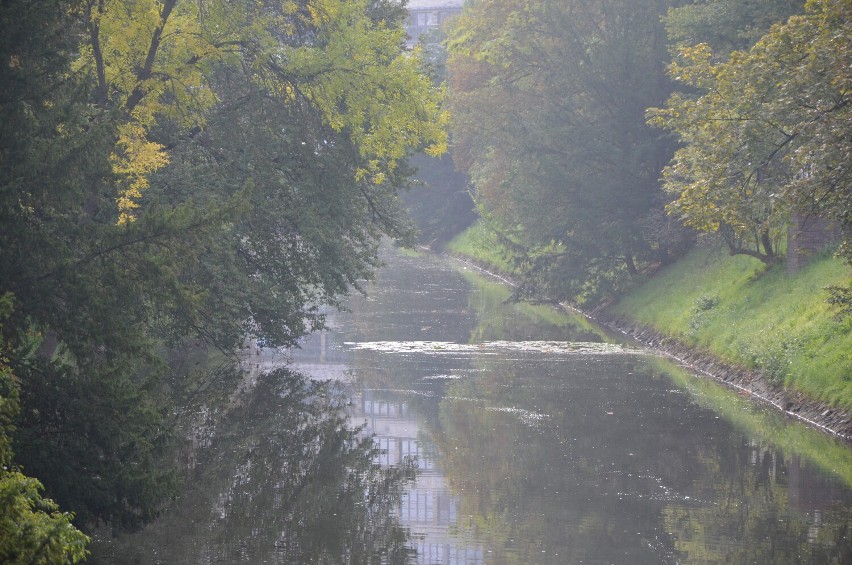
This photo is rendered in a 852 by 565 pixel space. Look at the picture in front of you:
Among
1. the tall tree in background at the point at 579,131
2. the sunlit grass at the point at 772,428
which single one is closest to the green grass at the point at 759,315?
the sunlit grass at the point at 772,428

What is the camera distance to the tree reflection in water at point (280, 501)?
12.0 meters

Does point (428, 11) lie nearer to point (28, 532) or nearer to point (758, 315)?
point (758, 315)

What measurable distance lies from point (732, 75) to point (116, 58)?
446 inches

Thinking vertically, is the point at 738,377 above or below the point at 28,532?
below

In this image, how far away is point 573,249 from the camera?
124ft

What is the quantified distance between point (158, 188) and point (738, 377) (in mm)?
12477

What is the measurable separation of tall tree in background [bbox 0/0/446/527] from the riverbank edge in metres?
7.60

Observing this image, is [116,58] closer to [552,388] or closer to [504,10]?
[552,388]

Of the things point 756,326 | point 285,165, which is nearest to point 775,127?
point 756,326

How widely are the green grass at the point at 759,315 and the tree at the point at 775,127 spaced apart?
2.21 meters

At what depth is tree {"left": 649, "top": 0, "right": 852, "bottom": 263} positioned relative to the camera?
57.6ft

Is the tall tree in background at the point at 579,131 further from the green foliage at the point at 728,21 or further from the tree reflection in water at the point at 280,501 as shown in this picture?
the tree reflection in water at the point at 280,501

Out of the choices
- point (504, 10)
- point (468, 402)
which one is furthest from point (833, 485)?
point (504, 10)

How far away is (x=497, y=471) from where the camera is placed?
53.3ft
